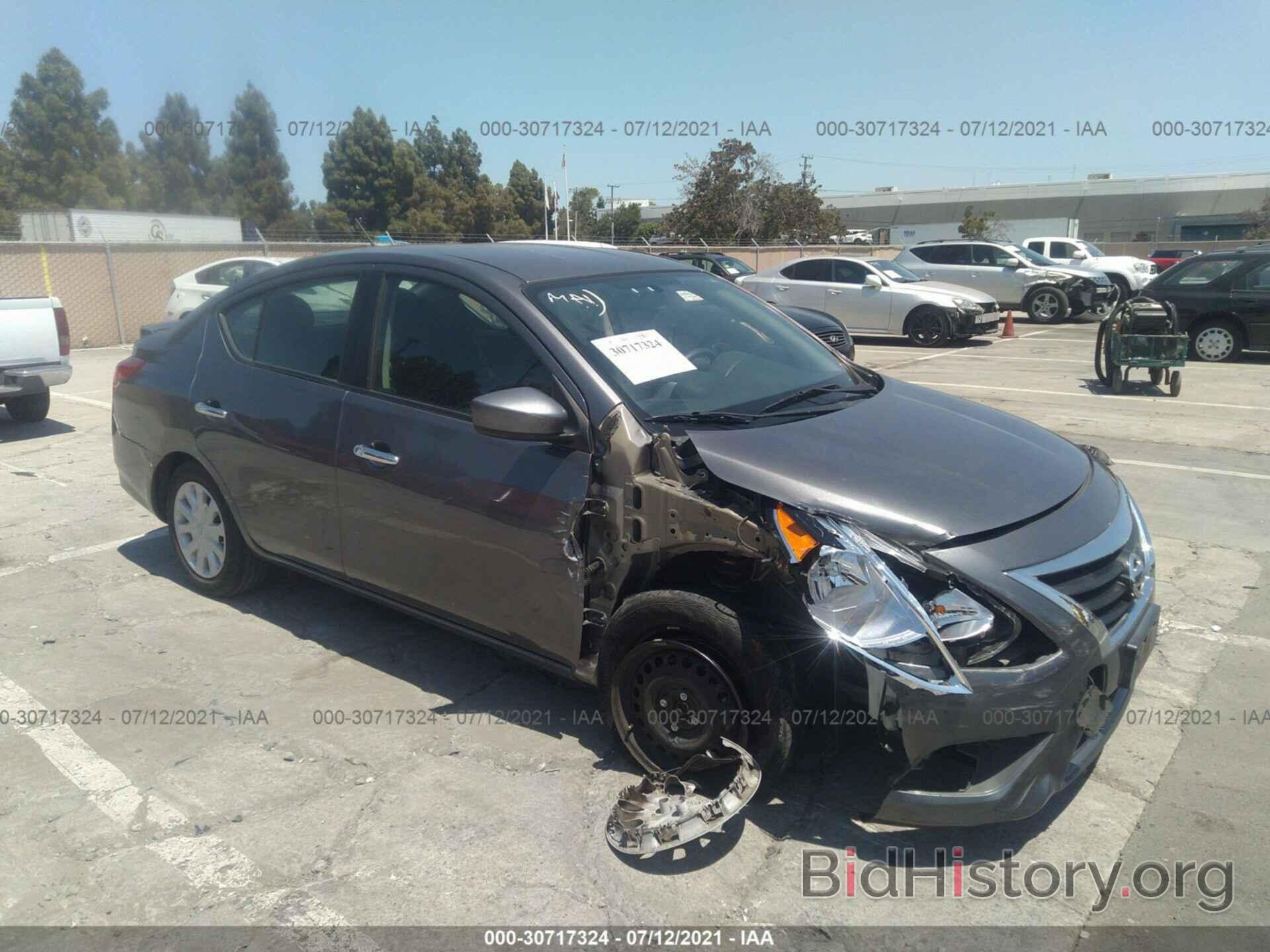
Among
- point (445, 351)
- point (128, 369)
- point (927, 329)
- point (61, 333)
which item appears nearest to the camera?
point (445, 351)

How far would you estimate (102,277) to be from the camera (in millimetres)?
17859

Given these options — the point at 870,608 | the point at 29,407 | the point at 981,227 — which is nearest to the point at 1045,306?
the point at 29,407

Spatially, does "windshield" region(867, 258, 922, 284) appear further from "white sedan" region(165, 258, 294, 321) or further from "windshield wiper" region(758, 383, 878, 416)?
"windshield wiper" region(758, 383, 878, 416)

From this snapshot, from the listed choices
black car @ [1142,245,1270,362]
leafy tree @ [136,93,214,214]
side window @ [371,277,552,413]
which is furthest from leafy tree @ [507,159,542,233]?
side window @ [371,277,552,413]

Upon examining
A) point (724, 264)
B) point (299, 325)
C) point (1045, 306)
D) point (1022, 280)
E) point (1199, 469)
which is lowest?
point (1199, 469)

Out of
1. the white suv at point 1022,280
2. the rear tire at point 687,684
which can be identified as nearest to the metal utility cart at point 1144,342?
the rear tire at point 687,684

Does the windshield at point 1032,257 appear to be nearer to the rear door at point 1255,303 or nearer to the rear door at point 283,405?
the rear door at point 1255,303

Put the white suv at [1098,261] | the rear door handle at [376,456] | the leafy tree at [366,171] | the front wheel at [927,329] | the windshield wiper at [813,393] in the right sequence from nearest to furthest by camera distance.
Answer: the windshield wiper at [813,393], the rear door handle at [376,456], the front wheel at [927,329], the white suv at [1098,261], the leafy tree at [366,171]

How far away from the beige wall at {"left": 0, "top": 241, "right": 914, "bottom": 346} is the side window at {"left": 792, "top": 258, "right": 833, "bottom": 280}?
9110 millimetres

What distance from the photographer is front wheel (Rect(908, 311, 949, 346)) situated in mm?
16594

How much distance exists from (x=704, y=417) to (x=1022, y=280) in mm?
19813

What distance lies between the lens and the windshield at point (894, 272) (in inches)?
691

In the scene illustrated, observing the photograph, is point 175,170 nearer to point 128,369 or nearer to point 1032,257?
point 1032,257

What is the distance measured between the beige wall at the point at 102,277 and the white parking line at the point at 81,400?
5.29 meters
